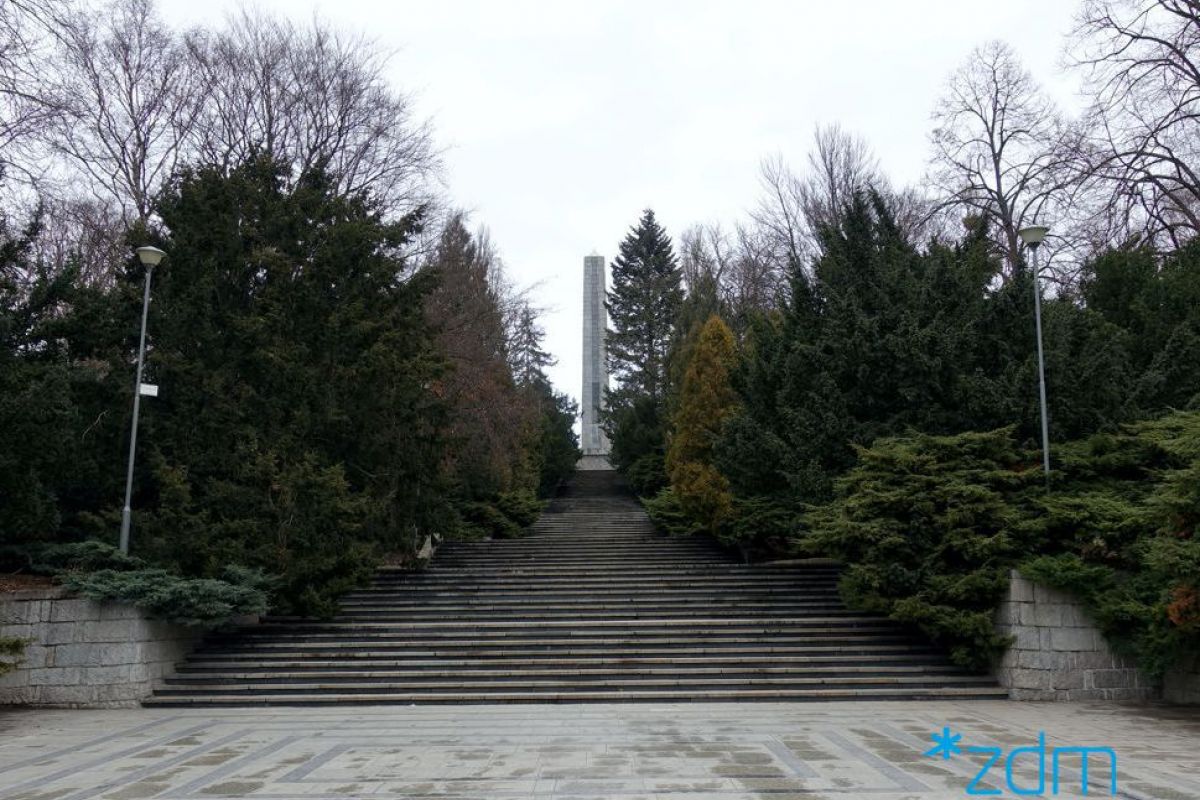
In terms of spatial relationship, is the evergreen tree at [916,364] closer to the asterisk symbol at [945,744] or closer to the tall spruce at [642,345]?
the asterisk symbol at [945,744]

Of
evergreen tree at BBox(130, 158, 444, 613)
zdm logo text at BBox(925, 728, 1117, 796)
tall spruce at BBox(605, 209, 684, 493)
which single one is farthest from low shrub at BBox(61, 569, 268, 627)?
tall spruce at BBox(605, 209, 684, 493)

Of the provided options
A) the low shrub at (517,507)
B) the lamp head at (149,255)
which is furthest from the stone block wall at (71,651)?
the low shrub at (517,507)

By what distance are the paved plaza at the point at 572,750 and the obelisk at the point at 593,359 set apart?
1535 inches

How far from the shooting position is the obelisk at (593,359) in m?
51.4

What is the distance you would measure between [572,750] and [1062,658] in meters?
7.22

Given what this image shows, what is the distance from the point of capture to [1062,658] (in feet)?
37.6

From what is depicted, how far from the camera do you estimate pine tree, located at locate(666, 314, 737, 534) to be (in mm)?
21656

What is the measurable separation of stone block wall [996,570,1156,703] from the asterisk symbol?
3.14 meters

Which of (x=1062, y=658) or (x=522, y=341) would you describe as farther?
(x=522, y=341)

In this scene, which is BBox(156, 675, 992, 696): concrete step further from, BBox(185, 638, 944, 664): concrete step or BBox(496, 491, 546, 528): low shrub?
BBox(496, 491, 546, 528): low shrub

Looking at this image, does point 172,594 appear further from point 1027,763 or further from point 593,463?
point 593,463

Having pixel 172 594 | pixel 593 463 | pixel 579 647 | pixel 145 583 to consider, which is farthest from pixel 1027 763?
pixel 593 463

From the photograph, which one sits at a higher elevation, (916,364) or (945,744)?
(916,364)

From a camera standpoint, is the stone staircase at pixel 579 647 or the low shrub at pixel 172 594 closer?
the low shrub at pixel 172 594
